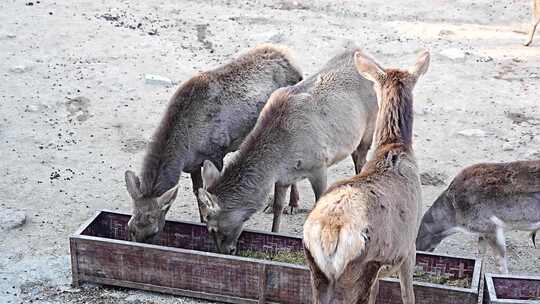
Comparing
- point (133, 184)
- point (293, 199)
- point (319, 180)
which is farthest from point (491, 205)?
point (133, 184)

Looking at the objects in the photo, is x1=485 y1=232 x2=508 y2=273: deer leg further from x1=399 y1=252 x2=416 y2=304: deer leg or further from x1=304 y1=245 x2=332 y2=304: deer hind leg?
x1=304 y1=245 x2=332 y2=304: deer hind leg

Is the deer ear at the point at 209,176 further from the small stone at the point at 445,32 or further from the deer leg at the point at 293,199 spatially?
the small stone at the point at 445,32

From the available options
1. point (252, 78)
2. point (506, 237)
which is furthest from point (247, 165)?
point (506, 237)

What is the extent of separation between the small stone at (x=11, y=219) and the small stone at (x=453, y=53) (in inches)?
279

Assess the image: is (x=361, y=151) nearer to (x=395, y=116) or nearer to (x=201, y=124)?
(x=201, y=124)

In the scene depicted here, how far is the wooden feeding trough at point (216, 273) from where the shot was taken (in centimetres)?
670

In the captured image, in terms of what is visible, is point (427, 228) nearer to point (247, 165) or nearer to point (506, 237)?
point (506, 237)

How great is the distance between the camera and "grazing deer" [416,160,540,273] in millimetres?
7500

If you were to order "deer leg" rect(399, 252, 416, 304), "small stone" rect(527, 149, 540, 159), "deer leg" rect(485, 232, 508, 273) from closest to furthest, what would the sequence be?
"deer leg" rect(399, 252, 416, 304)
"deer leg" rect(485, 232, 508, 273)
"small stone" rect(527, 149, 540, 159)

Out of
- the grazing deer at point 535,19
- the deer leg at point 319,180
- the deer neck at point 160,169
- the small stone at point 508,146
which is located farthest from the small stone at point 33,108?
the grazing deer at point 535,19

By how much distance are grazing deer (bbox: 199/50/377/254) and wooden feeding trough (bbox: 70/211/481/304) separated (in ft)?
1.26

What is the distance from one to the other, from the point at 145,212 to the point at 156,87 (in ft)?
15.3

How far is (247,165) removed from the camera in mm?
7473

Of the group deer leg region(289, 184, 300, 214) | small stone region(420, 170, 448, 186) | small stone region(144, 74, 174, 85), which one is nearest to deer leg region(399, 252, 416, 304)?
deer leg region(289, 184, 300, 214)
